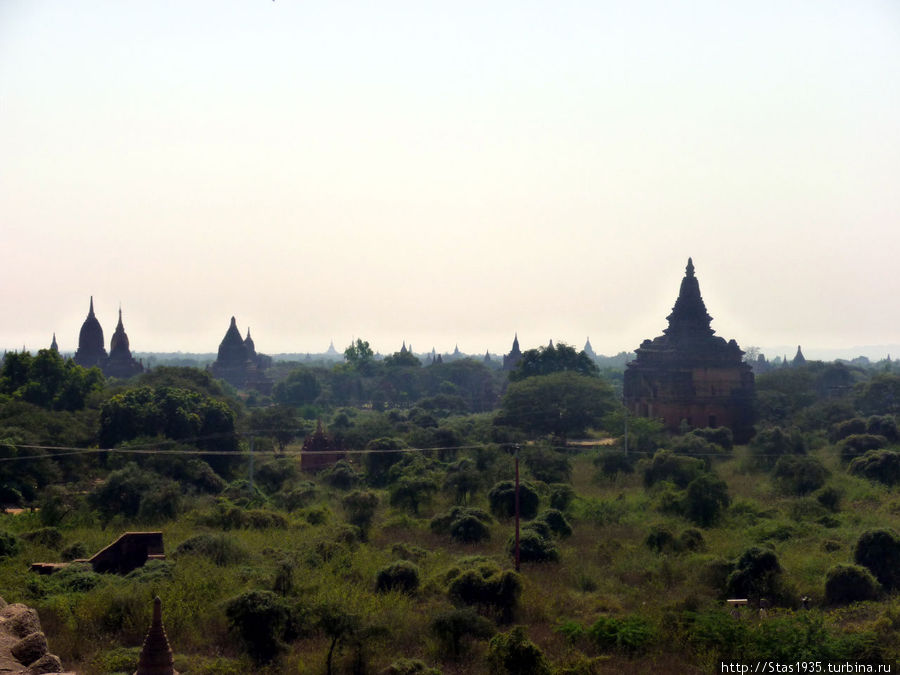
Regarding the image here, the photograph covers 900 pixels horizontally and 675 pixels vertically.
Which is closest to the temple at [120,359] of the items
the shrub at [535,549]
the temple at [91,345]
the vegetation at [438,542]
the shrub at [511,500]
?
the temple at [91,345]

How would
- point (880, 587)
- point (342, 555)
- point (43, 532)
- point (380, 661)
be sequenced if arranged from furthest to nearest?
point (43, 532)
point (342, 555)
point (880, 587)
point (380, 661)

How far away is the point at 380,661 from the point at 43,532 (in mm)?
11423

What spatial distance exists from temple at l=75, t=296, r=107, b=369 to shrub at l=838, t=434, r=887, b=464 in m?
62.3

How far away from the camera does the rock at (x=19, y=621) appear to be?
1331 centimetres

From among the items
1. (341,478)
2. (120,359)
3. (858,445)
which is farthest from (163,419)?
(120,359)

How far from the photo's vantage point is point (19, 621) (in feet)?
44.3

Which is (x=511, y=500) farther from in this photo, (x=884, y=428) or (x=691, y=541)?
(x=884, y=428)

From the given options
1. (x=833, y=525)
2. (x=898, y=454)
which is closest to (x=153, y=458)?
(x=833, y=525)

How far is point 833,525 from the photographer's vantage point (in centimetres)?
2305

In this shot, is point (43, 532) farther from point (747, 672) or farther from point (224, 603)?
point (747, 672)

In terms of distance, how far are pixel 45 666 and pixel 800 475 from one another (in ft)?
73.1

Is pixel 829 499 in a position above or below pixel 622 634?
above

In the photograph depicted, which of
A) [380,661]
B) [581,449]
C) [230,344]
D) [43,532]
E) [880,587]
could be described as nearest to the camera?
[380,661]

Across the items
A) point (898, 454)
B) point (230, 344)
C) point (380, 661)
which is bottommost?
point (380, 661)
